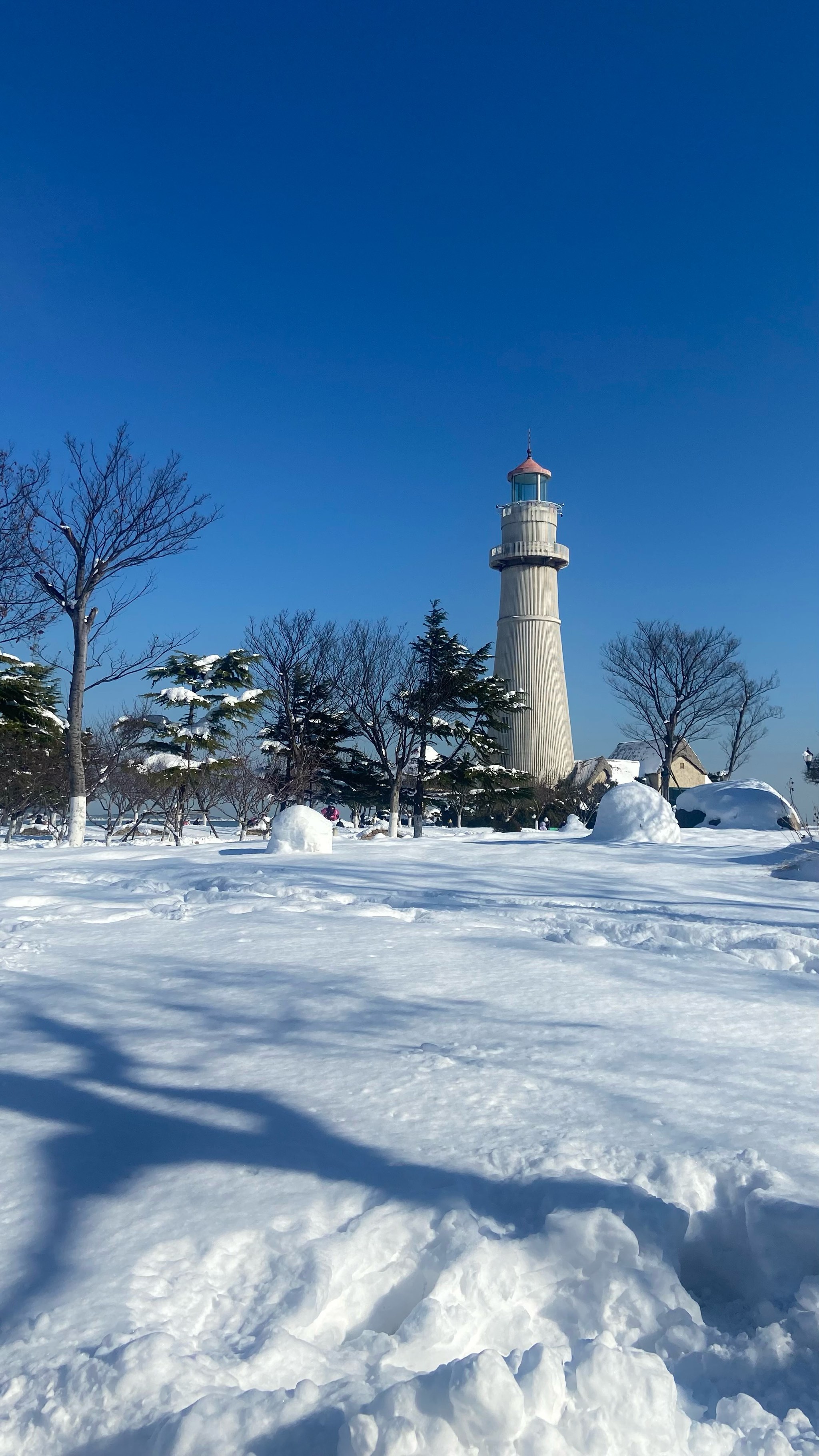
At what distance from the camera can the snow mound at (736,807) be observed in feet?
64.6

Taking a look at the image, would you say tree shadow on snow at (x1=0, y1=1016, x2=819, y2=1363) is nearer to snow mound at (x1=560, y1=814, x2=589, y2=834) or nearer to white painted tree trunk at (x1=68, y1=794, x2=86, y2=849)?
white painted tree trunk at (x1=68, y1=794, x2=86, y2=849)

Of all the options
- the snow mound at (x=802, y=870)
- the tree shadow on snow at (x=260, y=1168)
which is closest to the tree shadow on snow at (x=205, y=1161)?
the tree shadow on snow at (x=260, y=1168)

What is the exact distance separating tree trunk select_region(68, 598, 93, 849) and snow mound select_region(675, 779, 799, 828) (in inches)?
546

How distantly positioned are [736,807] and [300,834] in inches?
566

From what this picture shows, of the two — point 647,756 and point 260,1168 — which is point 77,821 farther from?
point 647,756

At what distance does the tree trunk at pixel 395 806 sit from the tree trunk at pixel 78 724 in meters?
8.92

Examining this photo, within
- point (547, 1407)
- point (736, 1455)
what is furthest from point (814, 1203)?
point (547, 1407)

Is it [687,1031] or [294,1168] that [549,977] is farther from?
[294,1168]

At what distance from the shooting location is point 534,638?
104 ft

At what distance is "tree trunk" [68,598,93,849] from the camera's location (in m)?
13.2

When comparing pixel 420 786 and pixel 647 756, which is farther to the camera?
pixel 647 756

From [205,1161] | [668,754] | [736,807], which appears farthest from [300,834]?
[668,754]

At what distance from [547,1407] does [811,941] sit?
3516 mm

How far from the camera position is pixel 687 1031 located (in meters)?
2.82
